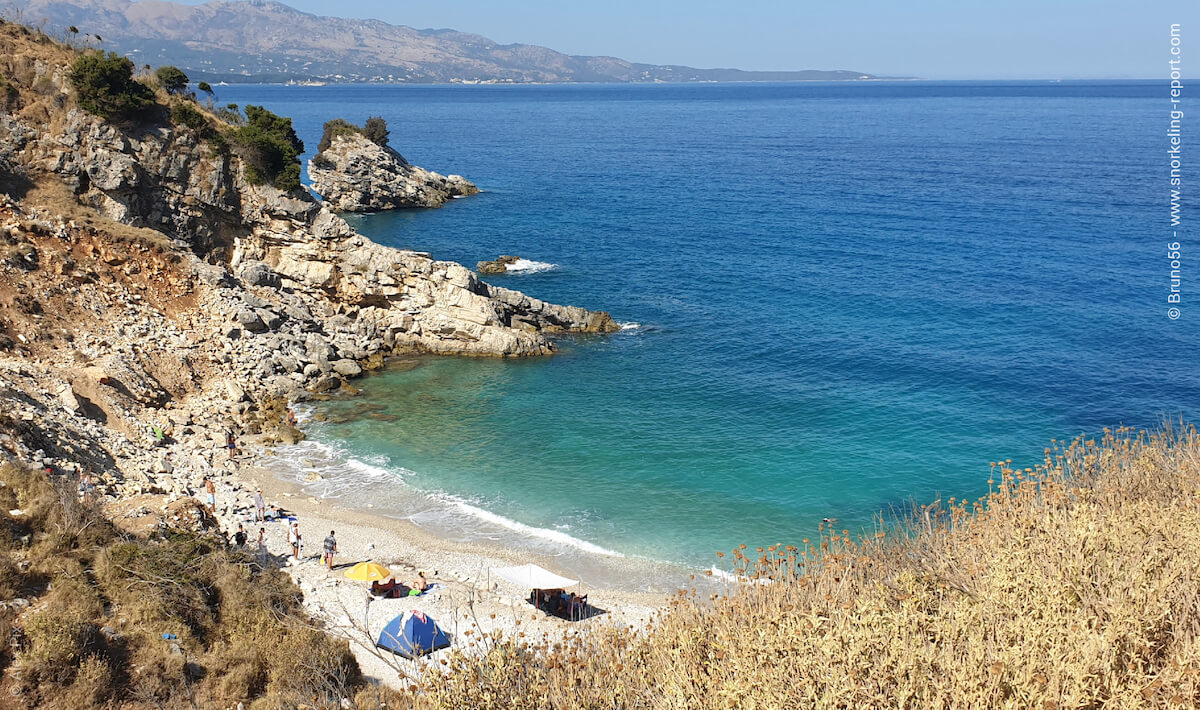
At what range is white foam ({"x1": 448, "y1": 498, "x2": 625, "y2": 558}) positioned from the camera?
2873 cm

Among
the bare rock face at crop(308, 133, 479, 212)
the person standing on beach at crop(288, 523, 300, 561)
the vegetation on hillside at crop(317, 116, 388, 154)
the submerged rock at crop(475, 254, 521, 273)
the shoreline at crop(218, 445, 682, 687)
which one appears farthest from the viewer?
the vegetation on hillside at crop(317, 116, 388, 154)

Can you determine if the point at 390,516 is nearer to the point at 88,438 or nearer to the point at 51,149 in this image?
the point at 88,438

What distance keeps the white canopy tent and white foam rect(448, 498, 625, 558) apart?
3318 millimetres

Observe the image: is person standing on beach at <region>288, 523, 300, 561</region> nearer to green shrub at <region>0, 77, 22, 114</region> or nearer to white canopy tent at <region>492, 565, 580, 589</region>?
white canopy tent at <region>492, 565, 580, 589</region>

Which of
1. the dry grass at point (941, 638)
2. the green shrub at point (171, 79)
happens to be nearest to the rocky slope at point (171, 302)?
the green shrub at point (171, 79)

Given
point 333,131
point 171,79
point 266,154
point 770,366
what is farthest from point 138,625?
point 333,131

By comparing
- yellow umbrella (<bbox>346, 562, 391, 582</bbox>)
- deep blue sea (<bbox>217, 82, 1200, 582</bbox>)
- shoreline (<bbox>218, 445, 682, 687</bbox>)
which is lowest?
shoreline (<bbox>218, 445, 682, 687</bbox>)

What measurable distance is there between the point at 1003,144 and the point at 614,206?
7027cm

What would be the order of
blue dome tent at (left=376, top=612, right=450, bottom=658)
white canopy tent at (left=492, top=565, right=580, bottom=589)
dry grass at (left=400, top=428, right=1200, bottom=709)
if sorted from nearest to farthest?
dry grass at (left=400, top=428, right=1200, bottom=709) < blue dome tent at (left=376, top=612, right=450, bottom=658) < white canopy tent at (left=492, top=565, right=580, bottom=589)

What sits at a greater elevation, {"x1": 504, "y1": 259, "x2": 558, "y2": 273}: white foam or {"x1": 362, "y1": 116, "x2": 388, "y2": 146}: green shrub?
{"x1": 362, "y1": 116, "x2": 388, "y2": 146}: green shrub

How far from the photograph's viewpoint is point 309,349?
43.6m

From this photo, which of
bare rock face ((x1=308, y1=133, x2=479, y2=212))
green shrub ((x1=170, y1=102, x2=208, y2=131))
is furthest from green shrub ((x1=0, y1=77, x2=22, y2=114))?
bare rock face ((x1=308, y1=133, x2=479, y2=212))

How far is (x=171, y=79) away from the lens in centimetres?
4991

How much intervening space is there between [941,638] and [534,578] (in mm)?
15365
